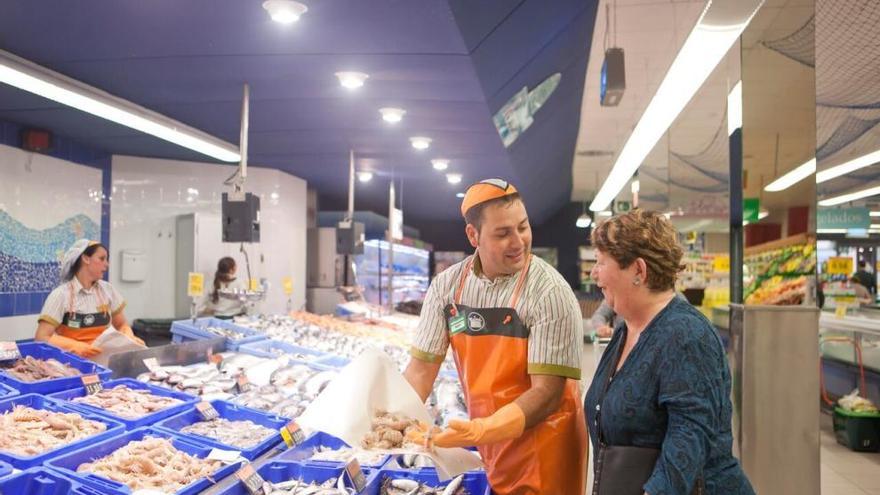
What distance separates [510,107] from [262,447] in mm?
4002

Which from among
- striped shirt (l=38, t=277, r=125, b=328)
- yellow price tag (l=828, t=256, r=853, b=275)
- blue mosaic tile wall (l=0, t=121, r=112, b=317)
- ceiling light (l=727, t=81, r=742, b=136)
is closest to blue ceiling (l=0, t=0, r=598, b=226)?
blue mosaic tile wall (l=0, t=121, r=112, b=317)

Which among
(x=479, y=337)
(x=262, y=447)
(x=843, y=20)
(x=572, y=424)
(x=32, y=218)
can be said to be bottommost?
(x=262, y=447)

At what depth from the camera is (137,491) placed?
7.45ft

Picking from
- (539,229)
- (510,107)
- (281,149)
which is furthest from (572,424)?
(539,229)

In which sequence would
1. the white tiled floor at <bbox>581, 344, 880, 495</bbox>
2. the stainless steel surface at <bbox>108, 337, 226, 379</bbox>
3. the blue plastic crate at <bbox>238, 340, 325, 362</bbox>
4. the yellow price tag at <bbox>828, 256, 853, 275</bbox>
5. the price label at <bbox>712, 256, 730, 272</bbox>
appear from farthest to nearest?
1. the price label at <bbox>712, 256, 730, 272</bbox>
2. the yellow price tag at <bbox>828, 256, 853, 275</bbox>
3. the white tiled floor at <bbox>581, 344, 880, 495</bbox>
4. the blue plastic crate at <bbox>238, 340, 325, 362</bbox>
5. the stainless steel surface at <bbox>108, 337, 226, 379</bbox>

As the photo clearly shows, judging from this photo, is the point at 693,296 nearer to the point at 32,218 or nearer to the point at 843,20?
the point at 843,20

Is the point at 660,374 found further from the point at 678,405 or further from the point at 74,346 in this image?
the point at 74,346

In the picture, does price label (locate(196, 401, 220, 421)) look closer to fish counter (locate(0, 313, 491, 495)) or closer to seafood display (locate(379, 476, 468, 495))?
fish counter (locate(0, 313, 491, 495))

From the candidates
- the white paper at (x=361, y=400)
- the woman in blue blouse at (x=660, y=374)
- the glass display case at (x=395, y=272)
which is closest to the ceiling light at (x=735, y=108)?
the woman in blue blouse at (x=660, y=374)

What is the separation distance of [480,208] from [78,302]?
13.2 ft

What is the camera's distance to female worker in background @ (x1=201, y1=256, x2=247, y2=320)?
7.38 metres

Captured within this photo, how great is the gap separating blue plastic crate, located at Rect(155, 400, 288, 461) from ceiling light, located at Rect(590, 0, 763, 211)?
304 cm

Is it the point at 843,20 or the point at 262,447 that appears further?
the point at 843,20

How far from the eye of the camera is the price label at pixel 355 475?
232cm
